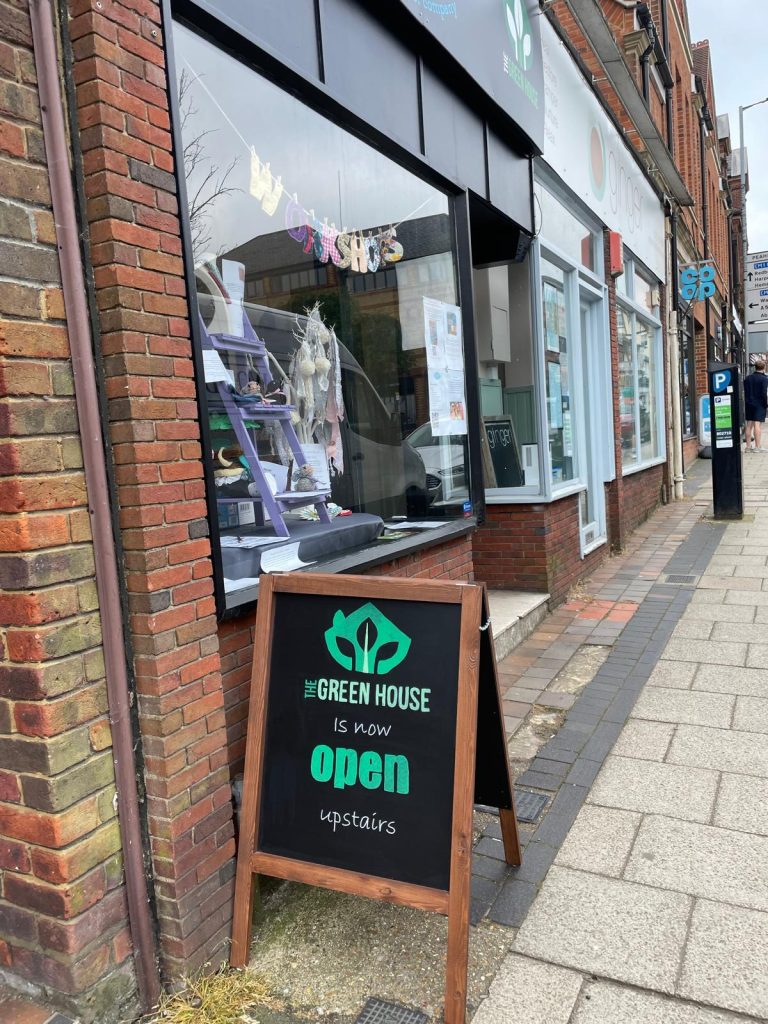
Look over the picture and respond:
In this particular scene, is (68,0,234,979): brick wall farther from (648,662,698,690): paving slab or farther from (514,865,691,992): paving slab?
(648,662,698,690): paving slab

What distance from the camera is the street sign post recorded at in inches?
366

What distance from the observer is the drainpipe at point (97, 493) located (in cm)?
196

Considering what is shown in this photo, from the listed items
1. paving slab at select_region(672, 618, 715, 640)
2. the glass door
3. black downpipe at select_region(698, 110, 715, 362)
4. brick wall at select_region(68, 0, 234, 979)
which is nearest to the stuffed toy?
brick wall at select_region(68, 0, 234, 979)

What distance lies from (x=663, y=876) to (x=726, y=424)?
7.83m

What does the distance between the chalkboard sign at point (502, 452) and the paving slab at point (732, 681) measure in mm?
2137

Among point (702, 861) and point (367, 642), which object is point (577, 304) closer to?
point (702, 861)

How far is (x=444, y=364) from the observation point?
458cm

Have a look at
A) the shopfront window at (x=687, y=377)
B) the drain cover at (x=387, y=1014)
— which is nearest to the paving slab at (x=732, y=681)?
the drain cover at (x=387, y=1014)

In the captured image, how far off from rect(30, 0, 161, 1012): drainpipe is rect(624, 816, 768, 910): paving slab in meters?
1.68

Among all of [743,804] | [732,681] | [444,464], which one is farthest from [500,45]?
[743,804]

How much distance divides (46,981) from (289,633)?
46.1 inches

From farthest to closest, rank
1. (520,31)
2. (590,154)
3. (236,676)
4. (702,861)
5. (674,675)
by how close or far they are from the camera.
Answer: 1. (590,154)
2. (520,31)
3. (674,675)
4. (702,861)
5. (236,676)

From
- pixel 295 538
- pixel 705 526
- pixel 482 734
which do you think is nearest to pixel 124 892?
pixel 482 734

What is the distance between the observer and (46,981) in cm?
206
